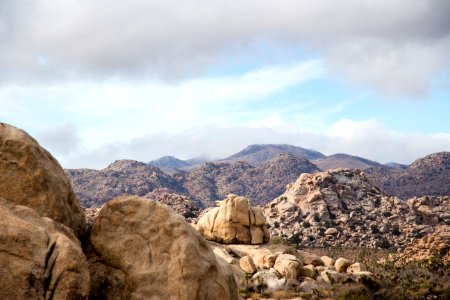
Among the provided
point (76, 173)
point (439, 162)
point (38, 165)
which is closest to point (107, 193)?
point (76, 173)

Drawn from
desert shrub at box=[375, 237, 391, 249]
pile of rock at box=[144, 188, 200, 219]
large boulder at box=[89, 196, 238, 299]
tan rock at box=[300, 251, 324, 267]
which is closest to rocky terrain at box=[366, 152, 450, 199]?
desert shrub at box=[375, 237, 391, 249]

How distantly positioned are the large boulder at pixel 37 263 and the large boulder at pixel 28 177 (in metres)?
1.26

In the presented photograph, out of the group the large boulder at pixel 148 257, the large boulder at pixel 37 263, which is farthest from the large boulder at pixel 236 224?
the large boulder at pixel 37 263

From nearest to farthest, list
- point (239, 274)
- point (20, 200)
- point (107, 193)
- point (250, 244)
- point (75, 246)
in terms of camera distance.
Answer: point (75, 246), point (20, 200), point (239, 274), point (250, 244), point (107, 193)

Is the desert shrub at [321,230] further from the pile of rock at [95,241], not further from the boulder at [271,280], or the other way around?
the pile of rock at [95,241]

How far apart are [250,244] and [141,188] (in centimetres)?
11300

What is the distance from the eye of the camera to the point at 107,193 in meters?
149

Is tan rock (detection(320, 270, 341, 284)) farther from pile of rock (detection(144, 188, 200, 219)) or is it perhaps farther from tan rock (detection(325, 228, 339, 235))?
tan rock (detection(325, 228, 339, 235))

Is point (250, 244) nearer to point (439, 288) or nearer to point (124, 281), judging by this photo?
point (439, 288)

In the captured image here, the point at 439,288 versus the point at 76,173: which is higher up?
the point at 76,173

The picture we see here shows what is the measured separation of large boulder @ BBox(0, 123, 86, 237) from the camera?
11117 millimetres

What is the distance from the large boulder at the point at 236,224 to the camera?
42344 millimetres

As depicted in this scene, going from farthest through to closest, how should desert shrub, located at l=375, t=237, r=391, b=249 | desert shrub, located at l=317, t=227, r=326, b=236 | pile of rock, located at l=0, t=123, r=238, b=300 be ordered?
desert shrub, located at l=317, t=227, r=326, b=236, desert shrub, located at l=375, t=237, r=391, b=249, pile of rock, located at l=0, t=123, r=238, b=300

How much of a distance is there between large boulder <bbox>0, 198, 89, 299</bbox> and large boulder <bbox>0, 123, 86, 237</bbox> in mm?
1256
